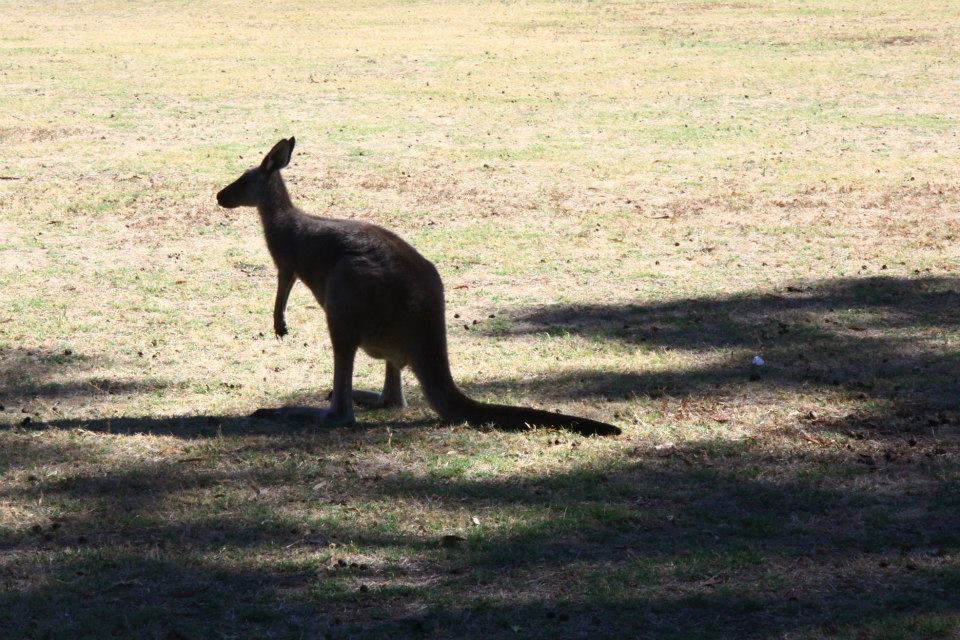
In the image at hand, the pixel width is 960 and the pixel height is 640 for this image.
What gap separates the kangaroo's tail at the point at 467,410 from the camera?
473 centimetres

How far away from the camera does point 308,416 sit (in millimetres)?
5082

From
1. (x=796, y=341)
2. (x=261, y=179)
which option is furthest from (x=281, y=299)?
(x=796, y=341)

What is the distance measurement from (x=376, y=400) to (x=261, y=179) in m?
1.17

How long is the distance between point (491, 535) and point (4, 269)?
5073mm

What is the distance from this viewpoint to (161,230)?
8906mm

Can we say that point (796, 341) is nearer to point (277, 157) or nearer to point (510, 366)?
point (510, 366)

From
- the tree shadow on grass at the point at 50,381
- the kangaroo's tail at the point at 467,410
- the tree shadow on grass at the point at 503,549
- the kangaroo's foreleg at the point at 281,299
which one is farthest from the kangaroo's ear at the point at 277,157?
Answer: the tree shadow on grass at the point at 503,549

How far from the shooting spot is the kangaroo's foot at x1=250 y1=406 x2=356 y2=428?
502 centimetres

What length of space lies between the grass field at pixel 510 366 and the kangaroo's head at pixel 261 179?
33.0 inches

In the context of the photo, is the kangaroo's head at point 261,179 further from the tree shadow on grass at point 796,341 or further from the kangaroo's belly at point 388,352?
the tree shadow on grass at point 796,341

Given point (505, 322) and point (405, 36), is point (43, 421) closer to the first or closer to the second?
point (505, 322)

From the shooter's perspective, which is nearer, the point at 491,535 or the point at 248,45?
the point at 491,535

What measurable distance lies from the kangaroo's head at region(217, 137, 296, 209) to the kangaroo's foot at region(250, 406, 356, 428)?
103 cm

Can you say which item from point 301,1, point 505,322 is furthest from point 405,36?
point 505,322
